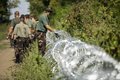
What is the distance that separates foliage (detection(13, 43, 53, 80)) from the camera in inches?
323

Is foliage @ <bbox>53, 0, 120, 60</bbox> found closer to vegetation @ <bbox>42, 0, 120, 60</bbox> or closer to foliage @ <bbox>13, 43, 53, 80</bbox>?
vegetation @ <bbox>42, 0, 120, 60</bbox>

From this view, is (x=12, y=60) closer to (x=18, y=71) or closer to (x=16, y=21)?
(x=16, y=21)

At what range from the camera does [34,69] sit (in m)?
8.42

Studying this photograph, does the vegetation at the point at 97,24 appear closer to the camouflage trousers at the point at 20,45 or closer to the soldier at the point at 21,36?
the soldier at the point at 21,36

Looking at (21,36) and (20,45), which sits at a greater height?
(21,36)

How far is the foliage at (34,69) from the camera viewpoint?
8.20 metres

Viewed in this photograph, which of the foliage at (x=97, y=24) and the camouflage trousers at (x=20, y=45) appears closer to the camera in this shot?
the foliage at (x=97, y=24)

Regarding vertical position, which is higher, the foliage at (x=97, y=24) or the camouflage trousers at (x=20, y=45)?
the foliage at (x=97, y=24)

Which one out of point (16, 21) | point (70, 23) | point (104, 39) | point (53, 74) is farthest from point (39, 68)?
point (16, 21)

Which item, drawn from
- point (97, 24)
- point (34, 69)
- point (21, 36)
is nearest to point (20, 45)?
point (21, 36)

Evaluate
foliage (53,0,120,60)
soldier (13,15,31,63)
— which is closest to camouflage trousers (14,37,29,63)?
soldier (13,15,31,63)

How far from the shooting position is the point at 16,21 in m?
14.6

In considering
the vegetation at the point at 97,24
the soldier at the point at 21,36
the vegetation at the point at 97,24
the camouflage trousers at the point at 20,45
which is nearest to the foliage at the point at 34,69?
the vegetation at the point at 97,24

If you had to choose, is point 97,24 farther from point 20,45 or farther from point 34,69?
point 20,45
